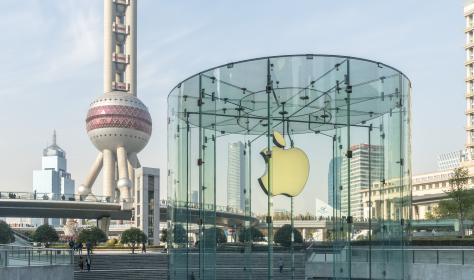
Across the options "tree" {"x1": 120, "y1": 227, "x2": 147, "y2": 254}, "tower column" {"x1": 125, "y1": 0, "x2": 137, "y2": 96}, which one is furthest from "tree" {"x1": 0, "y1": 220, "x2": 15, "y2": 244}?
"tower column" {"x1": 125, "y1": 0, "x2": 137, "y2": 96}

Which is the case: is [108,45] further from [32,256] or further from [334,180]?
[334,180]

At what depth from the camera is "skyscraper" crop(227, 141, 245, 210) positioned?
1659 cm

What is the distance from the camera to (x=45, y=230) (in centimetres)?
7606

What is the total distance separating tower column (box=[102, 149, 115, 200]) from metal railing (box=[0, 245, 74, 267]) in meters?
89.5

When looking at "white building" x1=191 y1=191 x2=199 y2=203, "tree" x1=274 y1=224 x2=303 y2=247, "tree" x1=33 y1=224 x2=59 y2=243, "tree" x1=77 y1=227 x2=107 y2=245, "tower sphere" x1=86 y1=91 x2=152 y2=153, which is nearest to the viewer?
"tree" x1=274 y1=224 x2=303 y2=247

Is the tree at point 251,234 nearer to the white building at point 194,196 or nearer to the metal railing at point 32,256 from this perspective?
the white building at point 194,196

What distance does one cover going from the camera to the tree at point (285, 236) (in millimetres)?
15570

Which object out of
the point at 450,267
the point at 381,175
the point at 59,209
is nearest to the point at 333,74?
the point at 381,175

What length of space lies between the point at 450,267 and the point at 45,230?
61092 millimetres

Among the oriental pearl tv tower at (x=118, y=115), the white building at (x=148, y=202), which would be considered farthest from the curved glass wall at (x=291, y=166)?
the oriental pearl tv tower at (x=118, y=115)

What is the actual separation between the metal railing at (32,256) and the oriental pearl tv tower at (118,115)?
66696mm

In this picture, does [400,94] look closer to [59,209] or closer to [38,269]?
[38,269]

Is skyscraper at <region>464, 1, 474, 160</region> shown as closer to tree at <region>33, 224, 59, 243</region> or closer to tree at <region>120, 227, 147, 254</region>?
tree at <region>120, 227, 147, 254</region>

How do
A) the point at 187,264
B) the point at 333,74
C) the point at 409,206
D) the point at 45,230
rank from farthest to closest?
the point at 45,230 → the point at 187,264 → the point at 409,206 → the point at 333,74
